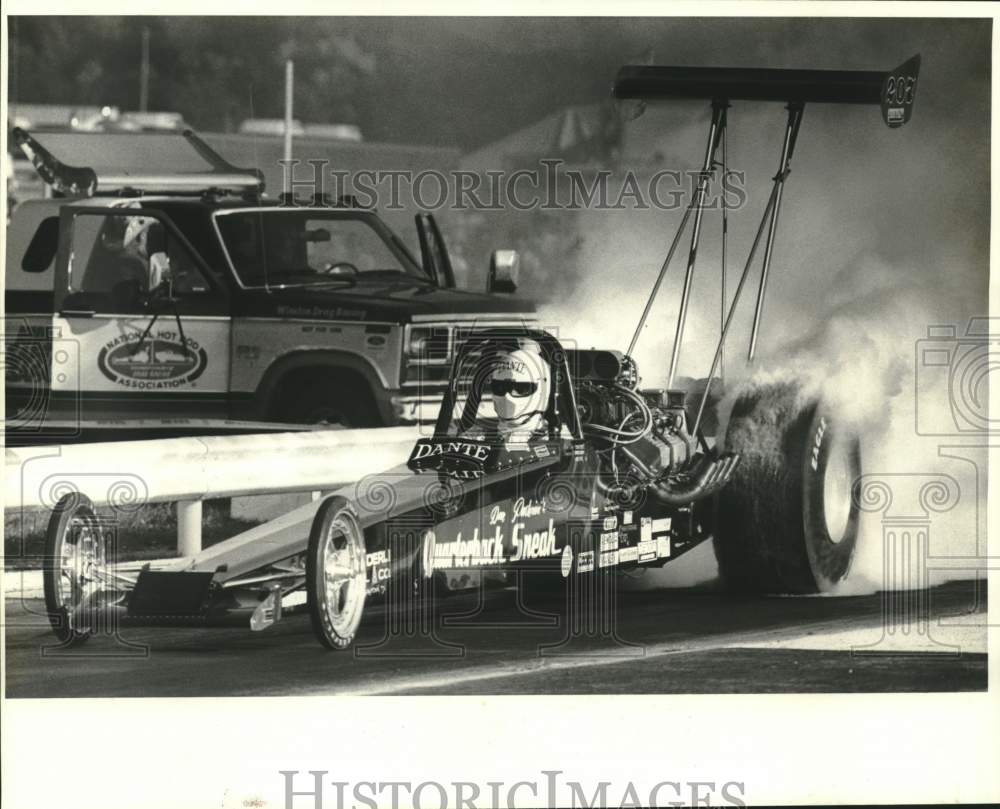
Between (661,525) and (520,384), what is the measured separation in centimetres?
83

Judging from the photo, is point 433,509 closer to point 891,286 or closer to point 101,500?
point 101,500

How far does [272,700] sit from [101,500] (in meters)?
1.03

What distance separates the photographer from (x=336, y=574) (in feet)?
17.0

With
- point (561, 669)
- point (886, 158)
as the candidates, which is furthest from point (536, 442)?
point (886, 158)

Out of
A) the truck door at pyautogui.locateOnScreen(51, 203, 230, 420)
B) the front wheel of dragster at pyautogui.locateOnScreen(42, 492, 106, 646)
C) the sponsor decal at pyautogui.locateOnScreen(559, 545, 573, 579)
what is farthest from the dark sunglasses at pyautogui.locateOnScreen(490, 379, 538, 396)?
the front wheel of dragster at pyautogui.locateOnScreen(42, 492, 106, 646)

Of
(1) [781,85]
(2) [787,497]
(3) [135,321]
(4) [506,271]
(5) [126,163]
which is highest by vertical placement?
(1) [781,85]

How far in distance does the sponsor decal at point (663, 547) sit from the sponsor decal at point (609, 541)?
0.62ft

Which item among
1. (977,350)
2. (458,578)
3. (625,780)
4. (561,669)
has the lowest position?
(625,780)

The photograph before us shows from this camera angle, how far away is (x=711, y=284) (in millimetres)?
5504

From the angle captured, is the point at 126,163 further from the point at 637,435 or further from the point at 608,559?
the point at 608,559

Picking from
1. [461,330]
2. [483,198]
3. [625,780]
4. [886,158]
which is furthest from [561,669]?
[886,158]

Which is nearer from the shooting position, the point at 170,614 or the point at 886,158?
the point at 170,614

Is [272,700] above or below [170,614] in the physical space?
below

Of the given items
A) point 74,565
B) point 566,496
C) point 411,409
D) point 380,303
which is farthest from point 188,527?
point 566,496
